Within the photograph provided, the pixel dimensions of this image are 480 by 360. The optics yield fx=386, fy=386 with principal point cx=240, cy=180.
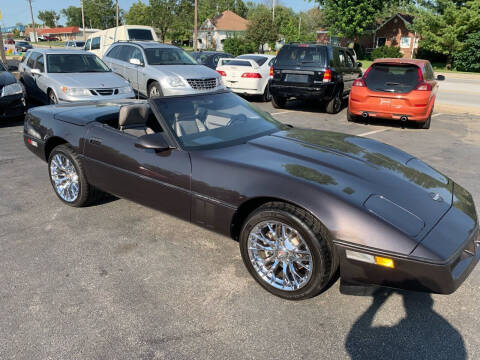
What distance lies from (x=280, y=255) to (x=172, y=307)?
873 millimetres

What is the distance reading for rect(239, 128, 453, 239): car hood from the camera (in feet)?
8.69

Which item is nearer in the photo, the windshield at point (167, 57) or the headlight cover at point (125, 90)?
the headlight cover at point (125, 90)

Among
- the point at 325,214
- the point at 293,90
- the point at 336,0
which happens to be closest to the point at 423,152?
the point at 293,90

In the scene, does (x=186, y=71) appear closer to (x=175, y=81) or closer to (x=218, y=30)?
(x=175, y=81)

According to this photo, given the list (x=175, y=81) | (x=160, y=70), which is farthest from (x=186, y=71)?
(x=160, y=70)

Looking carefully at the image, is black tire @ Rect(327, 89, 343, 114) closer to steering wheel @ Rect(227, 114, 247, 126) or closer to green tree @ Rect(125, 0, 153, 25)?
steering wheel @ Rect(227, 114, 247, 126)

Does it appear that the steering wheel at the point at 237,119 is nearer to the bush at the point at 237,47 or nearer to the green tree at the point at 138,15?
the bush at the point at 237,47

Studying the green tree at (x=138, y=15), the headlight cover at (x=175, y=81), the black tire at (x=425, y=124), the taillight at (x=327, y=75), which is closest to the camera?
the black tire at (x=425, y=124)

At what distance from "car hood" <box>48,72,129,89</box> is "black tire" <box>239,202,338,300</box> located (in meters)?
7.39

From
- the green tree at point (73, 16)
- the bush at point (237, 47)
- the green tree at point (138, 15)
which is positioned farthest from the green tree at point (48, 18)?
the bush at point (237, 47)

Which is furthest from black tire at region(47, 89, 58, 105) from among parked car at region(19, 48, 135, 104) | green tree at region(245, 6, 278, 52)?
green tree at region(245, 6, 278, 52)

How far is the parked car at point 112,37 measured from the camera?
14453 millimetres

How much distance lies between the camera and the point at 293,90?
10828 mm

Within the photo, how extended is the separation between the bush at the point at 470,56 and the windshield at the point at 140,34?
3097 centimetres
